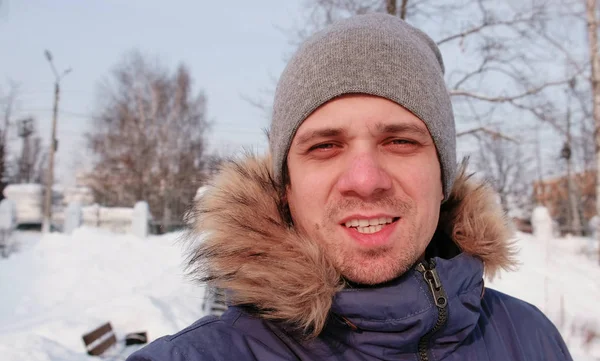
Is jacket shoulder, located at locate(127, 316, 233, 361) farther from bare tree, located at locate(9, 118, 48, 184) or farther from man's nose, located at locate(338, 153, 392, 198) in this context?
bare tree, located at locate(9, 118, 48, 184)

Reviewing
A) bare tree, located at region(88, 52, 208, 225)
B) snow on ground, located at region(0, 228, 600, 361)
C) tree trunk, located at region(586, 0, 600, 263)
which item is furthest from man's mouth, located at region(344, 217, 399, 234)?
bare tree, located at region(88, 52, 208, 225)

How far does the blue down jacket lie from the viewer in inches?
48.4

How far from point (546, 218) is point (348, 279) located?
1387cm

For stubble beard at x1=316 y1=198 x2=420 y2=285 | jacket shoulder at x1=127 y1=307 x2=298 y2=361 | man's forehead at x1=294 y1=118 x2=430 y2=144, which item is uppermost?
man's forehead at x1=294 y1=118 x2=430 y2=144

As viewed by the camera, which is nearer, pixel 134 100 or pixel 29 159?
pixel 134 100

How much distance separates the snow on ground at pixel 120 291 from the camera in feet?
17.5

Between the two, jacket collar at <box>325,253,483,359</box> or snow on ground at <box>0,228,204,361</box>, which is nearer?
jacket collar at <box>325,253,483,359</box>

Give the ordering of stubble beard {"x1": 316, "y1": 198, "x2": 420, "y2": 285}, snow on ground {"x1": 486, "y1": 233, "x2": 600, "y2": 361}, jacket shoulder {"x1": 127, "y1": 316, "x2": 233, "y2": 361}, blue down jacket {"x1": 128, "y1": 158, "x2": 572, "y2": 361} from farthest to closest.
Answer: snow on ground {"x1": 486, "y1": 233, "x2": 600, "y2": 361} < stubble beard {"x1": 316, "y1": 198, "x2": 420, "y2": 285} < blue down jacket {"x1": 128, "y1": 158, "x2": 572, "y2": 361} < jacket shoulder {"x1": 127, "y1": 316, "x2": 233, "y2": 361}

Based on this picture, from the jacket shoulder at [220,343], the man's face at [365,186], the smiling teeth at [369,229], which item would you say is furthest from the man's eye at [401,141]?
the jacket shoulder at [220,343]

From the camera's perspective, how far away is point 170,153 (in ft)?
89.2

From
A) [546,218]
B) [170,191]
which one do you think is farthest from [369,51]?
[170,191]

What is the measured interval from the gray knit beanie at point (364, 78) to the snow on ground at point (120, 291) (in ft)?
11.7

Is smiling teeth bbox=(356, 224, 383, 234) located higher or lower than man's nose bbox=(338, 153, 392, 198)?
lower

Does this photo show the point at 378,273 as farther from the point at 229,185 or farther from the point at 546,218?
the point at 546,218
